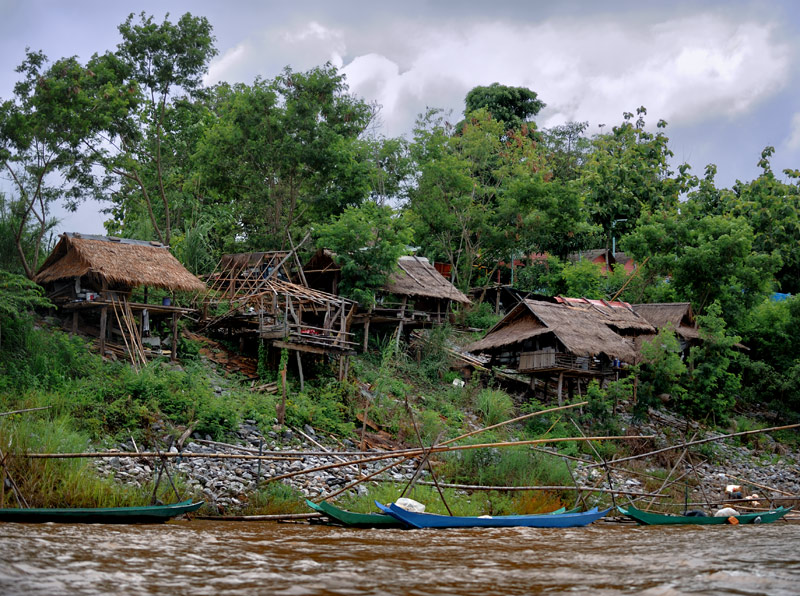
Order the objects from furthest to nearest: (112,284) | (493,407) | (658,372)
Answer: (658,372), (493,407), (112,284)

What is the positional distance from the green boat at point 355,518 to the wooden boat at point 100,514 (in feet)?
4.87

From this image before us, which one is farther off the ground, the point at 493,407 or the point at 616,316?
the point at 616,316

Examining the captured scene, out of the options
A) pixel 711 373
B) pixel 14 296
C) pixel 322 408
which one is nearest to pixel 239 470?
pixel 322 408

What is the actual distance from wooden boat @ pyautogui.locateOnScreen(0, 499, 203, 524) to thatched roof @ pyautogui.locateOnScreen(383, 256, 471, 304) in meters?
12.6

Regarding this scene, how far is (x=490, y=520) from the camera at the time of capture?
31.0ft

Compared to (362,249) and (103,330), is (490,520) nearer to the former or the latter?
(103,330)

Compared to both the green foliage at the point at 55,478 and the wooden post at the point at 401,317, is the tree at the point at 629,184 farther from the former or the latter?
the green foliage at the point at 55,478

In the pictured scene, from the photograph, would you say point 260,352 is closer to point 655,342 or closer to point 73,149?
point 73,149

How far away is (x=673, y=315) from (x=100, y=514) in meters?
18.4

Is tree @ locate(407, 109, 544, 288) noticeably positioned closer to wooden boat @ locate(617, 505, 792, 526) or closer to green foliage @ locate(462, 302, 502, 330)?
green foliage @ locate(462, 302, 502, 330)

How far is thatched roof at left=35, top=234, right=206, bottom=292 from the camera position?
16.0 meters

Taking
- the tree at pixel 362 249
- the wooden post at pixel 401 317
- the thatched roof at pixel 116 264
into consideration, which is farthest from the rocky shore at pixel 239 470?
the wooden post at pixel 401 317

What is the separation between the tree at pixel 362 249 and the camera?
20500 mm

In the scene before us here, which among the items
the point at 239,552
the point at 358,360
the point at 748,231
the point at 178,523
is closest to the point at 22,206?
the point at 358,360
